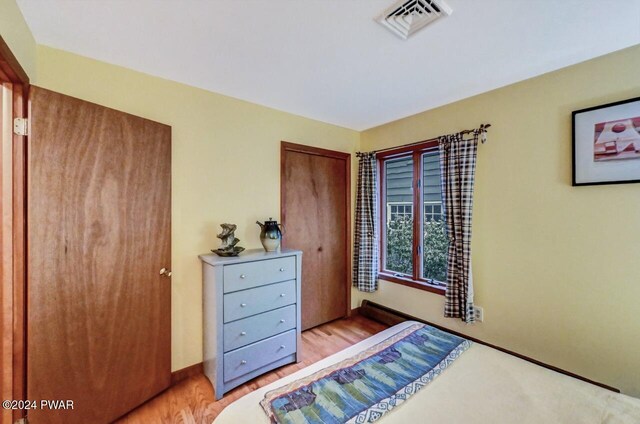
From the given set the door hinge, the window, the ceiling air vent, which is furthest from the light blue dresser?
the ceiling air vent

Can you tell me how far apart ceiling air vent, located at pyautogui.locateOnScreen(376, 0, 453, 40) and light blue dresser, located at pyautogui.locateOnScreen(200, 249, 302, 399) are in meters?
1.76

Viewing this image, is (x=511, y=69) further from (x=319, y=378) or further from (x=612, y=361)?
(x=319, y=378)

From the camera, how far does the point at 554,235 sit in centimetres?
190

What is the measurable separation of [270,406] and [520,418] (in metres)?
1.01

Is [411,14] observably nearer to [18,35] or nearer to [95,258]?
[18,35]

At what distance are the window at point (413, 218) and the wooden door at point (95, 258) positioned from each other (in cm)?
232

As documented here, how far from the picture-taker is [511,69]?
1923 mm

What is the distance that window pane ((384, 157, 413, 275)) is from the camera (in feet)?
9.56

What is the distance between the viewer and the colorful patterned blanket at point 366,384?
3.45 ft

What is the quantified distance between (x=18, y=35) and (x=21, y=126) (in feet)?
1.47

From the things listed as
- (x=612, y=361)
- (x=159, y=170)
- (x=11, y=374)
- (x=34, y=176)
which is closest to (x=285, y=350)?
(x=11, y=374)

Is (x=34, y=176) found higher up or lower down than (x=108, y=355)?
higher up

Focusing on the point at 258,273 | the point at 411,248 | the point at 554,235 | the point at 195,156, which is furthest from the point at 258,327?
the point at 554,235

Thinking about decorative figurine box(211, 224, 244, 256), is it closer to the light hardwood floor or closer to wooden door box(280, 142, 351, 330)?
wooden door box(280, 142, 351, 330)
